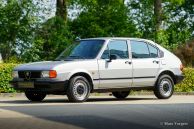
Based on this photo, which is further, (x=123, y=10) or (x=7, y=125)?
(x=123, y=10)

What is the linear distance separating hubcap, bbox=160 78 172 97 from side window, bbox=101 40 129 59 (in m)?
1.37

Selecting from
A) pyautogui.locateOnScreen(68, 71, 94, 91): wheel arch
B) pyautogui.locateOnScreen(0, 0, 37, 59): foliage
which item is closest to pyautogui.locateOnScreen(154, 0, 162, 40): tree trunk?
pyautogui.locateOnScreen(0, 0, 37, 59): foliage

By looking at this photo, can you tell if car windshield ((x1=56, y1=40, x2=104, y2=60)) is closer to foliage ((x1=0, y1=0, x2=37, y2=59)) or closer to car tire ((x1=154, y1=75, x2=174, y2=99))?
car tire ((x1=154, y1=75, x2=174, y2=99))

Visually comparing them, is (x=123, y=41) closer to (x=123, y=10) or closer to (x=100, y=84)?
(x=100, y=84)

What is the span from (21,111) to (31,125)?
9.10 ft

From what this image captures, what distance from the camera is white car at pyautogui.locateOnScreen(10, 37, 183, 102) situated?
17.1 metres

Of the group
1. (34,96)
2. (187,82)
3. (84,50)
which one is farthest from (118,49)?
(187,82)

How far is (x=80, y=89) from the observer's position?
56.7 ft

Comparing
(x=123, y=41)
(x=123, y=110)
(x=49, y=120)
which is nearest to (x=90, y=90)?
(x=123, y=41)

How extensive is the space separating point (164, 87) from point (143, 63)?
1047 millimetres

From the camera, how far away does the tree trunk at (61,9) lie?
33469mm

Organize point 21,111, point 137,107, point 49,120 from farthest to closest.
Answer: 1. point 137,107
2. point 21,111
3. point 49,120

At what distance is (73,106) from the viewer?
1560 cm

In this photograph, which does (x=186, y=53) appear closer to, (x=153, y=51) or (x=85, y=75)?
(x=153, y=51)
